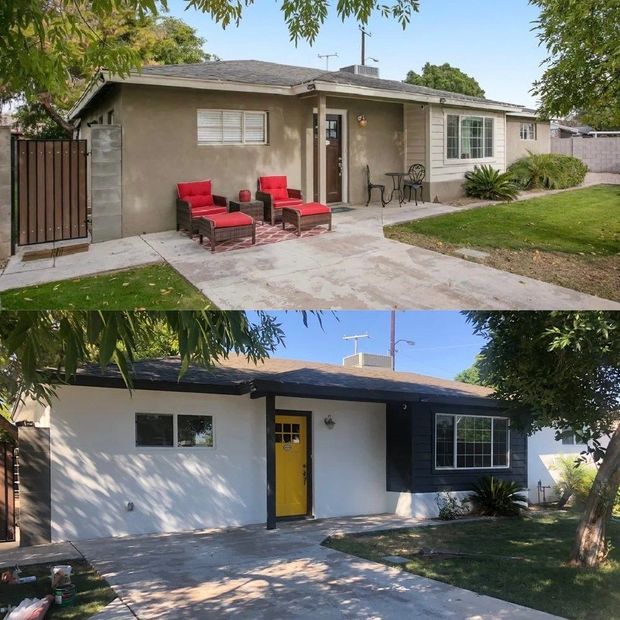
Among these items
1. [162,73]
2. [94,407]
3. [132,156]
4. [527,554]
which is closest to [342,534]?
[527,554]

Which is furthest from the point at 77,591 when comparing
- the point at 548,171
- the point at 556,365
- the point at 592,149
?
the point at 548,171

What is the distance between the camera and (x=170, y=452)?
6.83 meters

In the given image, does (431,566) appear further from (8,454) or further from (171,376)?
(8,454)

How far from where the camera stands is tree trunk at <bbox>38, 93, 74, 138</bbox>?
3.61 m

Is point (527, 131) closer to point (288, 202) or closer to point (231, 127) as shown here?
point (288, 202)

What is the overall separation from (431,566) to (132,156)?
367cm

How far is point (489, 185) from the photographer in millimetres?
9039

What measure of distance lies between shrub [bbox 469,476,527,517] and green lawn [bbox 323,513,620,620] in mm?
169

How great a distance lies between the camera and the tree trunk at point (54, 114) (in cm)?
361

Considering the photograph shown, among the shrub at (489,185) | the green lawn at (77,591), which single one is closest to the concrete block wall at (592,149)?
the shrub at (489,185)

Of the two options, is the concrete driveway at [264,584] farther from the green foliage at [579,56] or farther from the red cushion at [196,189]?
the green foliage at [579,56]

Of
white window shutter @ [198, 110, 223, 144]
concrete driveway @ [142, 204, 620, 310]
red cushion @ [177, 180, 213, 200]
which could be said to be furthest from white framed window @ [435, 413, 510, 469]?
white window shutter @ [198, 110, 223, 144]

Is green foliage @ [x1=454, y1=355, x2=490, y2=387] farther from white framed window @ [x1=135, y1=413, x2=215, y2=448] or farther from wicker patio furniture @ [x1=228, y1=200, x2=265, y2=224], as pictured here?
white framed window @ [x1=135, y1=413, x2=215, y2=448]

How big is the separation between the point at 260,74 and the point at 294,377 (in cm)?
243
